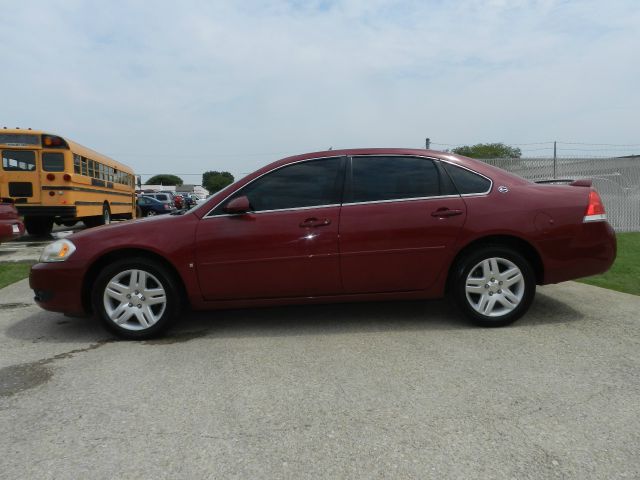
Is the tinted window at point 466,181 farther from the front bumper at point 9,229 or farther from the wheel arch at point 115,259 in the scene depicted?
the front bumper at point 9,229

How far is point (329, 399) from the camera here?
300 centimetres

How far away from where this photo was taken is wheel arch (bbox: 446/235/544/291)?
14.3ft

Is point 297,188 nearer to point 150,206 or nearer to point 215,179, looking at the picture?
point 150,206

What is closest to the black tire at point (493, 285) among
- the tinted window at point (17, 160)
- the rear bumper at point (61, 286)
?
the rear bumper at point (61, 286)

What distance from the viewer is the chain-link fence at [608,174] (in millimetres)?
11266

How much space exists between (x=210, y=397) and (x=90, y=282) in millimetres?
1951

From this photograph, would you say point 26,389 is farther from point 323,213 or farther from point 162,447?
point 323,213

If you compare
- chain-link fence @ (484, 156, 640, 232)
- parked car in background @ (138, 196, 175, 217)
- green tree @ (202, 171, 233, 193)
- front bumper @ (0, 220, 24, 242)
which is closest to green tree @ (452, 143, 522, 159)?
chain-link fence @ (484, 156, 640, 232)

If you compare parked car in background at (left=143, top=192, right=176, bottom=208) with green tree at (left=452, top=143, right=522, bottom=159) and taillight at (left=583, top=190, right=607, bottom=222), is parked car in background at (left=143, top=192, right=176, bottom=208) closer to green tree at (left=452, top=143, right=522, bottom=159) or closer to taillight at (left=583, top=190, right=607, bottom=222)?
green tree at (left=452, top=143, right=522, bottom=159)

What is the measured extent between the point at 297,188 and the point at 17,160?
1042cm

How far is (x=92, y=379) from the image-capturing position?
340cm

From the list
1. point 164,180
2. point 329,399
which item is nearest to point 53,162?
point 329,399

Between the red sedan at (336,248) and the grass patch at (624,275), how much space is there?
1.71m

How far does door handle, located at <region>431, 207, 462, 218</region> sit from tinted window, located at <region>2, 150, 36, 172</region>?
1119 centimetres
